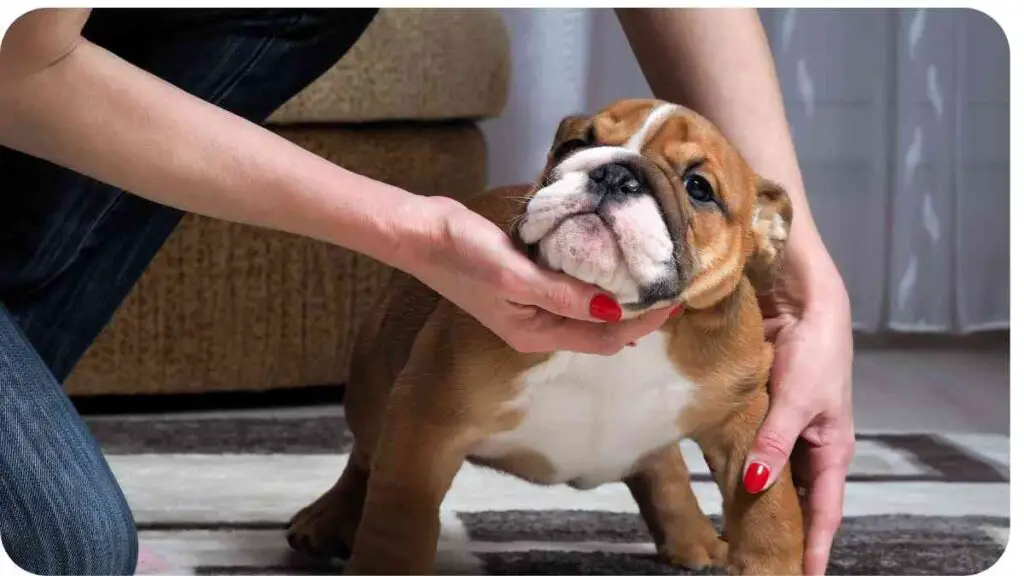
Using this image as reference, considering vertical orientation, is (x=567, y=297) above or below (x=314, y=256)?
above

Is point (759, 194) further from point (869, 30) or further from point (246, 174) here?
point (869, 30)

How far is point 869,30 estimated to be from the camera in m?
2.39

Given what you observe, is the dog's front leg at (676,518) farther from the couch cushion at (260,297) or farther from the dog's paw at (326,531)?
the couch cushion at (260,297)

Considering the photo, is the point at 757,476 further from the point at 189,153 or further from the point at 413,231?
the point at 189,153

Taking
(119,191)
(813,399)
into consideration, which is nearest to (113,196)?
(119,191)

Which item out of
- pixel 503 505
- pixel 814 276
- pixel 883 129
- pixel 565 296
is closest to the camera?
pixel 565 296

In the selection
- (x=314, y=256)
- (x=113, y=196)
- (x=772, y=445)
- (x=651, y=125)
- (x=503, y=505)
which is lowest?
(x=503, y=505)

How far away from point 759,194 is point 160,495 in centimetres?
73

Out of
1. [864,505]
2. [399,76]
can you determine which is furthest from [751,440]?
[399,76]

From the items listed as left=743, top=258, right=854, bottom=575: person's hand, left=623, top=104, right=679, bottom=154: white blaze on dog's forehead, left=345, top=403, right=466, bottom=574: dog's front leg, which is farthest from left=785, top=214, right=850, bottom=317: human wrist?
left=345, top=403, right=466, bottom=574: dog's front leg

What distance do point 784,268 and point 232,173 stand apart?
0.49 metres

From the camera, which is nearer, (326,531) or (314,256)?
(326,531)

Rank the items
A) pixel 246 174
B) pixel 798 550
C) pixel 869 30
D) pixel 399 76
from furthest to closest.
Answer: pixel 869 30 < pixel 399 76 < pixel 798 550 < pixel 246 174

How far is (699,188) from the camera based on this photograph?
954mm
